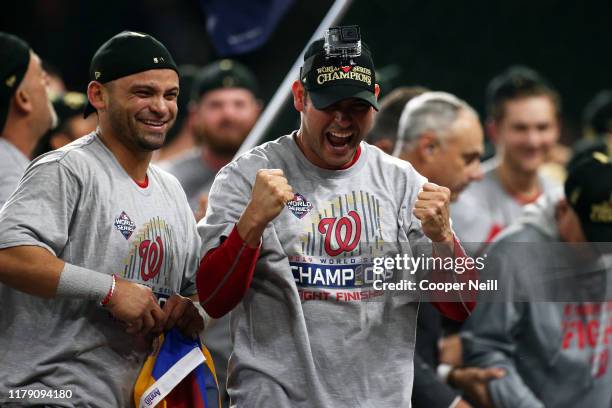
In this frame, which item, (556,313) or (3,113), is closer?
(3,113)

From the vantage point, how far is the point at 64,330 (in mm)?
3457

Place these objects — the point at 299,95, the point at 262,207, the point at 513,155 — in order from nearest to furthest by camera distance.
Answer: the point at 262,207 → the point at 299,95 → the point at 513,155

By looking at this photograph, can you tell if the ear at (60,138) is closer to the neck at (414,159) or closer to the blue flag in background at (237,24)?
the blue flag in background at (237,24)

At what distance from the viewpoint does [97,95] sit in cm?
367

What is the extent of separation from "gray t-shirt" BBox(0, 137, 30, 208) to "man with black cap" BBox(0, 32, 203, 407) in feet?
1.34

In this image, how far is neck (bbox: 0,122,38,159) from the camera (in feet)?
13.5

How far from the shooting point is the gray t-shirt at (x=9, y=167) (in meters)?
3.89

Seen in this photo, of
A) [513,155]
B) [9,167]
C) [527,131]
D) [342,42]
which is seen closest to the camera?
[342,42]

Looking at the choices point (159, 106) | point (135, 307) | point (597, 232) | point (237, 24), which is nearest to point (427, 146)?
point (597, 232)

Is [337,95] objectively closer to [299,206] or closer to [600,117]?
[299,206]

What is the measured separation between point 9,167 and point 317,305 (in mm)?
A: 1315

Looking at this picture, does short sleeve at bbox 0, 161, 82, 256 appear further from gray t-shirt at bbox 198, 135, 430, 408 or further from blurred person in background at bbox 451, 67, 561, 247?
blurred person in background at bbox 451, 67, 561, 247

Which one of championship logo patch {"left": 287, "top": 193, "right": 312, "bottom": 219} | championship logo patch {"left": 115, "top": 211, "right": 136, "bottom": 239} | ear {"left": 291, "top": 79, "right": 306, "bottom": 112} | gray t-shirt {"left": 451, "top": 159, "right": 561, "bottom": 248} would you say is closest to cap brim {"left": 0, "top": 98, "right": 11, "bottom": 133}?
championship logo patch {"left": 115, "top": 211, "right": 136, "bottom": 239}

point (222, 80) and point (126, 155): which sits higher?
point (222, 80)
